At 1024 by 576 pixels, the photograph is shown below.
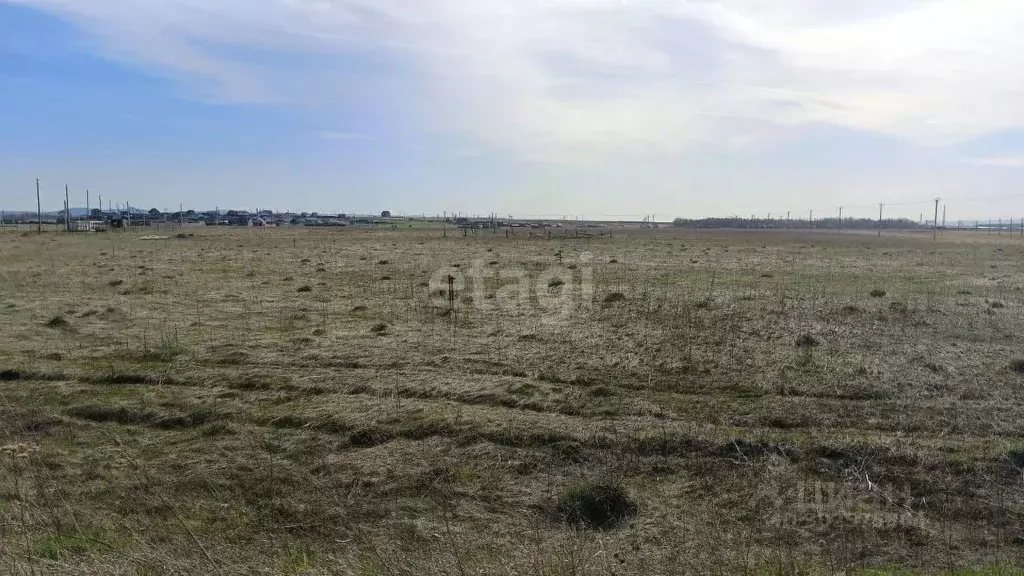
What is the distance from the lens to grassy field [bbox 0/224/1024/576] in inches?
223

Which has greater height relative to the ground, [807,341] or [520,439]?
[807,341]

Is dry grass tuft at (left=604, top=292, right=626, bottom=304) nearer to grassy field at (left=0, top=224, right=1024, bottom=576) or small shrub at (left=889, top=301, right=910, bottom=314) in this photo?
grassy field at (left=0, top=224, right=1024, bottom=576)

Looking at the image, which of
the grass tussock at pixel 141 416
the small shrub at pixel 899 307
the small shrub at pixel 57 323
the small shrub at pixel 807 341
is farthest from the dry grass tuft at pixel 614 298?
the small shrub at pixel 57 323

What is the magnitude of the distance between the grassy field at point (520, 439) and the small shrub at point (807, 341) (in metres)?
0.17

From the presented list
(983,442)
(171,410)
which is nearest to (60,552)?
(171,410)

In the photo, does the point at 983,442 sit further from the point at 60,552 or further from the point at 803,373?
the point at 60,552

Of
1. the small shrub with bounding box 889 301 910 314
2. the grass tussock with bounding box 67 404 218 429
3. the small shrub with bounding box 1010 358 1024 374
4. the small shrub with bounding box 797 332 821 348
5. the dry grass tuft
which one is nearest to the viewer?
the grass tussock with bounding box 67 404 218 429

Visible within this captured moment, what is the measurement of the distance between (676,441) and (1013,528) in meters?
3.34

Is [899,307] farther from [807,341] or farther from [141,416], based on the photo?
[141,416]

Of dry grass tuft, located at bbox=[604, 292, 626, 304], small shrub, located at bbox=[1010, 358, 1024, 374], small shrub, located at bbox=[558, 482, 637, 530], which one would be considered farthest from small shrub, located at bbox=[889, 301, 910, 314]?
small shrub, located at bbox=[558, 482, 637, 530]

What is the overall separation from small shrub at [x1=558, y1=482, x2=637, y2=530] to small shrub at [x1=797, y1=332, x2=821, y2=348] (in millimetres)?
6588

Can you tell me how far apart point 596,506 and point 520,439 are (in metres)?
1.76

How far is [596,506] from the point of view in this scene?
6.73 metres

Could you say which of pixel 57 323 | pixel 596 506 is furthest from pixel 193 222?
pixel 596 506
